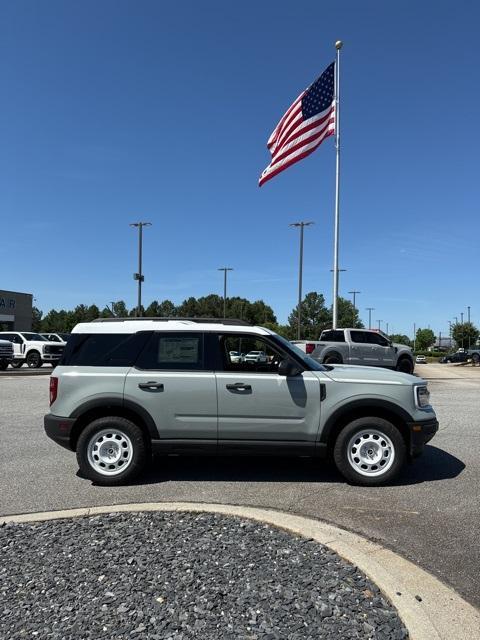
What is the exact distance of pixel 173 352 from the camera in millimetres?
5930

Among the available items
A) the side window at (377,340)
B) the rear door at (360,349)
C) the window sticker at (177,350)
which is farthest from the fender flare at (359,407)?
the side window at (377,340)

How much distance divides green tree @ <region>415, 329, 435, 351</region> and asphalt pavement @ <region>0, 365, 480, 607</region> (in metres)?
146

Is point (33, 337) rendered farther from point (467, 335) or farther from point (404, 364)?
point (467, 335)

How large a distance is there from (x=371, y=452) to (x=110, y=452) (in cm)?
288

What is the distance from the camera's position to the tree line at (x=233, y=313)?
94.9 metres

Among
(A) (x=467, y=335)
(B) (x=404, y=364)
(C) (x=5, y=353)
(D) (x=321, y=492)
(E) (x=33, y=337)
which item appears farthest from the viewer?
(A) (x=467, y=335)

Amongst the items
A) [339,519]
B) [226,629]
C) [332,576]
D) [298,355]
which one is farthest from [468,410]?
[226,629]

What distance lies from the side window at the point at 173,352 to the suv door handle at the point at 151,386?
8.1 inches

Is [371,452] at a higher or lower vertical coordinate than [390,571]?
higher

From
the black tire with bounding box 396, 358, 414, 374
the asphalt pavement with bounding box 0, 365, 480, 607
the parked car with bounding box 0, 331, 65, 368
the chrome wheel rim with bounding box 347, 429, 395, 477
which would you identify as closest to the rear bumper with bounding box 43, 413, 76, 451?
the asphalt pavement with bounding box 0, 365, 480, 607

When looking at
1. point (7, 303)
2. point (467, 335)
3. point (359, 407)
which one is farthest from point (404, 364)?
point (467, 335)

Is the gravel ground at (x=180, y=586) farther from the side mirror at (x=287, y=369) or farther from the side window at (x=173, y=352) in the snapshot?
the side window at (x=173, y=352)

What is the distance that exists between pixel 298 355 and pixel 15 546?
11.2 feet

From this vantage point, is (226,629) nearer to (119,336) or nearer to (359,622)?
(359,622)
